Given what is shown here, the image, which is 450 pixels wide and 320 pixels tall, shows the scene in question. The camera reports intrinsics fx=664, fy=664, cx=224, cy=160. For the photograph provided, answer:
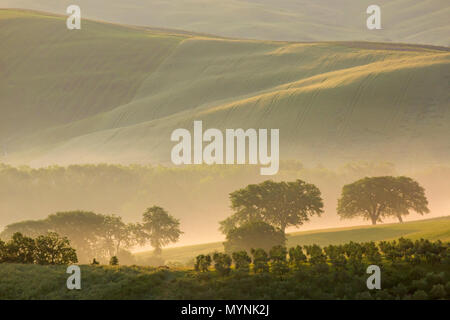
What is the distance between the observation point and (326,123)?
499 feet

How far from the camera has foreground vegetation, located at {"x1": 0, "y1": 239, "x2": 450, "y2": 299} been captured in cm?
3133

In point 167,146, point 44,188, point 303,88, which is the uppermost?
point 303,88

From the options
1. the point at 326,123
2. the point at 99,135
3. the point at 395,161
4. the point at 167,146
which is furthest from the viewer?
the point at 99,135

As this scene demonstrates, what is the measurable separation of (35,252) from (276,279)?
51.1ft

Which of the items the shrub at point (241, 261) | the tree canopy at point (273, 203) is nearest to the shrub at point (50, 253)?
the shrub at point (241, 261)

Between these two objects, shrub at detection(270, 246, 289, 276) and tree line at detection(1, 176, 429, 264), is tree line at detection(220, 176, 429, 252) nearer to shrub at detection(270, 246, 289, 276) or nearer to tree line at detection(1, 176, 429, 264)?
tree line at detection(1, 176, 429, 264)

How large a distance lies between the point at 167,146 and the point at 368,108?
1965 inches

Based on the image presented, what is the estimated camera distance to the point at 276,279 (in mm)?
33156

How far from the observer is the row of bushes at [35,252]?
39781 millimetres

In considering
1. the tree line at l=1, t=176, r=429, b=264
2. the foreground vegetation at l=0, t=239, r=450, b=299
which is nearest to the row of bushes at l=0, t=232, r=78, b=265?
the foreground vegetation at l=0, t=239, r=450, b=299

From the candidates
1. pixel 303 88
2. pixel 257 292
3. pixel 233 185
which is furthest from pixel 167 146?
pixel 257 292

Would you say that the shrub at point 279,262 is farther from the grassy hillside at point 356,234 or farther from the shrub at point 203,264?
the grassy hillside at point 356,234

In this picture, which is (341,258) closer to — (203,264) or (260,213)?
Result: (203,264)

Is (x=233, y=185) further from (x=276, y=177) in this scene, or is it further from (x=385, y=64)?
(x=385, y=64)
